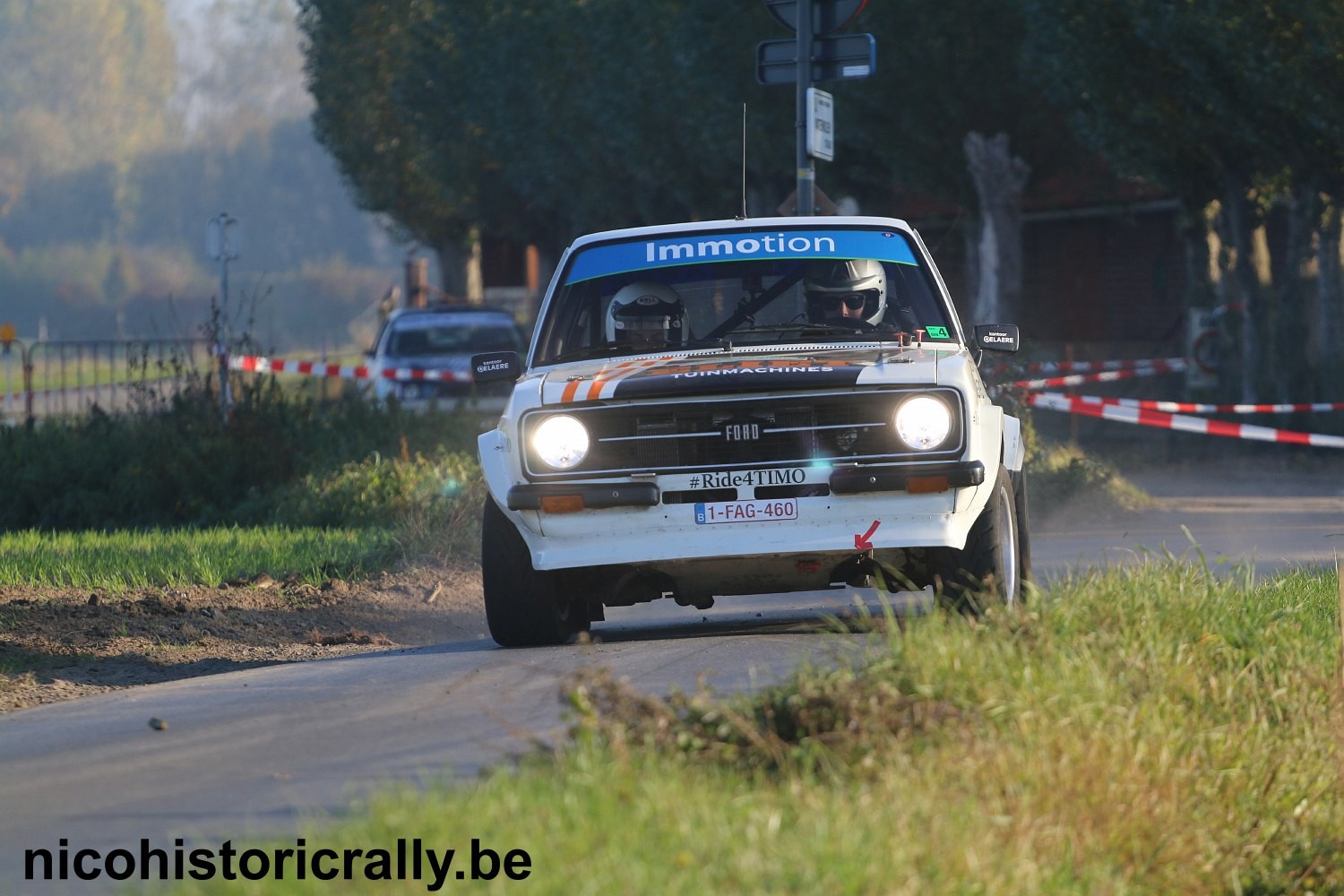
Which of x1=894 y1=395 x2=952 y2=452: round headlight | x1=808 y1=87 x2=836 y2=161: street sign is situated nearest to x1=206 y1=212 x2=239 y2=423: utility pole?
x1=808 y1=87 x2=836 y2=161: street sign

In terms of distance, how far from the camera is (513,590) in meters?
8.46

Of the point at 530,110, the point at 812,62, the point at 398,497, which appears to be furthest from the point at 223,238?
the point at 530,110

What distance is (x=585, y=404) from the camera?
795 cm

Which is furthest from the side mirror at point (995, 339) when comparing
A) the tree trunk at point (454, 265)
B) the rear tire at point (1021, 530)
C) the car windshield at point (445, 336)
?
the tree trunk at point (454, 265)

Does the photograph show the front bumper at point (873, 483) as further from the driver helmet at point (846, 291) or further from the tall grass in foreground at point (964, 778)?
the driver helmet at point (846, 291)

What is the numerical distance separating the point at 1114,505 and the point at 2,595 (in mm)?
9526

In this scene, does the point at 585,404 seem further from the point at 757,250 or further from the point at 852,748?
the point at 852,748

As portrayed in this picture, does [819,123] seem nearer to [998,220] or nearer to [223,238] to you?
[223,238]

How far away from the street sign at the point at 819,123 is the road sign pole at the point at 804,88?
59 millimetres

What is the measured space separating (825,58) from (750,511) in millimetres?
9472

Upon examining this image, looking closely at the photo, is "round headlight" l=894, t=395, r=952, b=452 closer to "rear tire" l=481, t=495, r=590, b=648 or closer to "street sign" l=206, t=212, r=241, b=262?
"rear tire" l=481, t=495, r=590, b=648

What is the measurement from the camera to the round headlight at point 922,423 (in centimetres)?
779

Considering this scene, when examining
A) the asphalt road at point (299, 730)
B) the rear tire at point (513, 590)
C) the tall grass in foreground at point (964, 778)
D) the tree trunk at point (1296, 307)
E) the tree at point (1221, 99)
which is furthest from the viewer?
the tree trunk at point (1296, 307)

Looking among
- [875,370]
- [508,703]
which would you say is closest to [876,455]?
[875,370]
